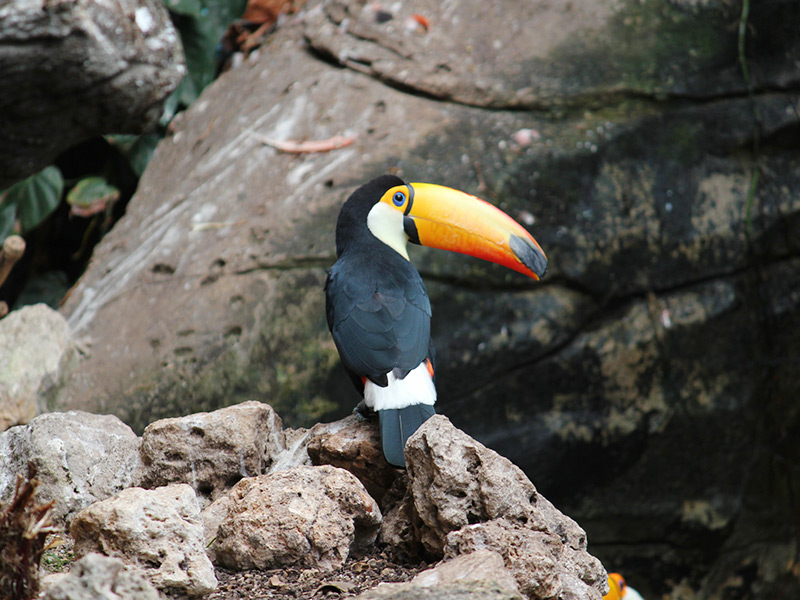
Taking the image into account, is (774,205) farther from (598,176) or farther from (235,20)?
(235,20)

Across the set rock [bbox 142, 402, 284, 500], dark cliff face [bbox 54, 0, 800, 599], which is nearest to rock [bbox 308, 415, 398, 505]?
rock [bbox 142, 402, 284, 500]

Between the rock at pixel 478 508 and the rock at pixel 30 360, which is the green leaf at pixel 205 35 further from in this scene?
the rock at pixel 478 508

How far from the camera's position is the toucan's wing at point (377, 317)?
2918mm

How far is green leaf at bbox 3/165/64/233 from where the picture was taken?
540cm

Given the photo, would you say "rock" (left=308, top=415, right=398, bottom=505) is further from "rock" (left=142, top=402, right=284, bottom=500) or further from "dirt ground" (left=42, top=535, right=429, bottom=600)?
"dirt ground" (left=42, top=535, right=429, bottom=600)

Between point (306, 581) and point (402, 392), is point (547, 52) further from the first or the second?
point (306, 581)

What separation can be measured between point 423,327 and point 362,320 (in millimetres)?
238

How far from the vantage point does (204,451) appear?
2.59 metres

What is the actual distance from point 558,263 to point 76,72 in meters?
2.58

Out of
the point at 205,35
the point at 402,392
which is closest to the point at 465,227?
the point at 402,392

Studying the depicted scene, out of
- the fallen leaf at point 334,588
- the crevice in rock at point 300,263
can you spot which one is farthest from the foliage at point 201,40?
the fallen leaf at point 334,588

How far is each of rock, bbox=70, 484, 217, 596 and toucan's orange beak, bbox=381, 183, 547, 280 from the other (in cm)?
168

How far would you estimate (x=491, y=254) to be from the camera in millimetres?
3242

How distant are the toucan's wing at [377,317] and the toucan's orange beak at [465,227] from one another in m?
0.21
